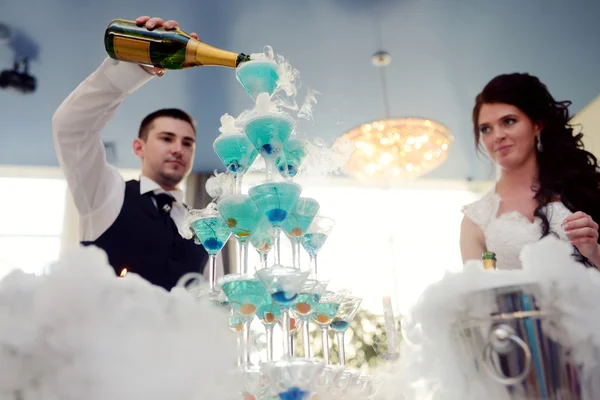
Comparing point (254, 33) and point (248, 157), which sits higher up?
point (254, 33)

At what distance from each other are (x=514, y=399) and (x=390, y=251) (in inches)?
213

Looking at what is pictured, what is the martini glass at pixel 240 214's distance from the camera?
102cm

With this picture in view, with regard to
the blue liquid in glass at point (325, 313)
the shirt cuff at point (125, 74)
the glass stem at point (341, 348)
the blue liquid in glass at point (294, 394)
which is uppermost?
the shirt cuff at point (125, 74)

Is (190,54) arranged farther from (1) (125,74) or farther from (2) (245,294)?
(2) (245,294)

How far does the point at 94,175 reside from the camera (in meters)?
1.81

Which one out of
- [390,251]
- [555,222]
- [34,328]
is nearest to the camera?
[34,328]

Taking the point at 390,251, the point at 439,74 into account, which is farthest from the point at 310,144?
the point at 390,251

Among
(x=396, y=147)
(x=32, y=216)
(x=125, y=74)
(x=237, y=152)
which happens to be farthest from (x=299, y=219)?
(x=32, y=216)

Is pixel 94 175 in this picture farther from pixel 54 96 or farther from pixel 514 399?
pixel 54 96

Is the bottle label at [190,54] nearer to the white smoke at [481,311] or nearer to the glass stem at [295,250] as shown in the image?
the glass stem at [295,250]

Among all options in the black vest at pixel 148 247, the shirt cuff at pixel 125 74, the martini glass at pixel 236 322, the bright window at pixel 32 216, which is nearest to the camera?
the martini glass at pixel 236 322

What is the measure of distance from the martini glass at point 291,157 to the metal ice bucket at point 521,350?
0.54 metres

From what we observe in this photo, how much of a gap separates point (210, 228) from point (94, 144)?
0.80 m

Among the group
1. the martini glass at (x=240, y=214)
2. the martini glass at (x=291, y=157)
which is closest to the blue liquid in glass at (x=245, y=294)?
the martini glass at (x=240, y=214)
